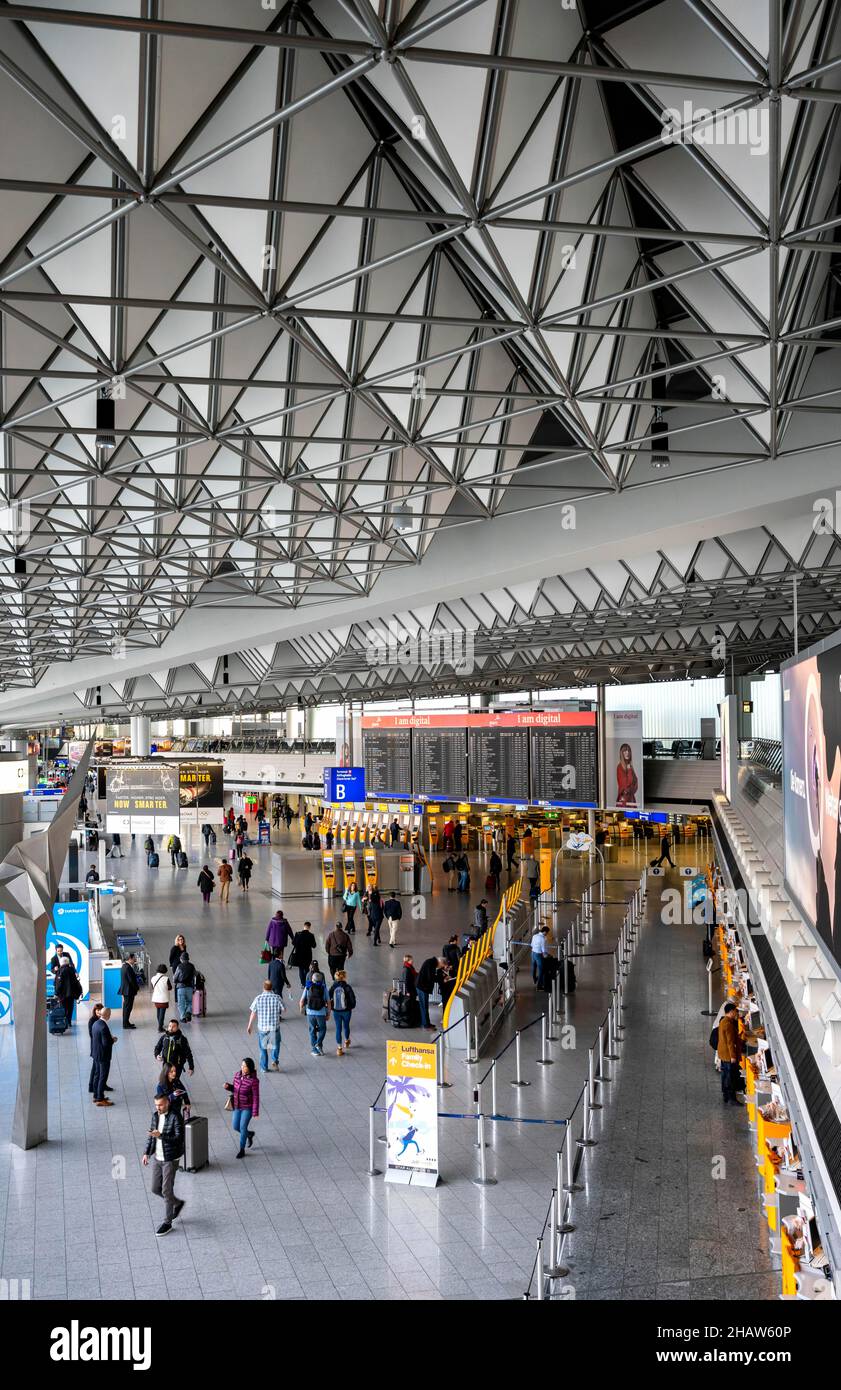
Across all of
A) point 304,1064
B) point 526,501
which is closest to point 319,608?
point 526,501

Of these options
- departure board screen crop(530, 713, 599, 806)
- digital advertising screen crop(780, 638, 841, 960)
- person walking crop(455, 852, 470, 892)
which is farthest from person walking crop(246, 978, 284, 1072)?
person walking crop(455, 852, 470, 892)

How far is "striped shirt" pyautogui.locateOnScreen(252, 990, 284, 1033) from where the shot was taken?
49.3 ft

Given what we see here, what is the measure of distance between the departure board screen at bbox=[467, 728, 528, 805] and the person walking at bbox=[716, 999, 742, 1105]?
1924cm

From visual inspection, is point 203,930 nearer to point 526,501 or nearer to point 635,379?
point 526,501

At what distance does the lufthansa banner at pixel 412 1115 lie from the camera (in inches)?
434

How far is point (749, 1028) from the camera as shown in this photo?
13.9 m

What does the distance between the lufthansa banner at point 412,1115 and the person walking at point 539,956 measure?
9.24 meters

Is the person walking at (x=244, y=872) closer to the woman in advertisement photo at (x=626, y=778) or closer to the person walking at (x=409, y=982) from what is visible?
the woman in advertisement photo at (x=626, y=778)

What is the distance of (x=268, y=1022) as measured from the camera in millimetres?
15125

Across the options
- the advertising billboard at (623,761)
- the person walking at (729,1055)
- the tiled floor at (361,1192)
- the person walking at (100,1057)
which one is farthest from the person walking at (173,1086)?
the advertising billboard at (623,761)

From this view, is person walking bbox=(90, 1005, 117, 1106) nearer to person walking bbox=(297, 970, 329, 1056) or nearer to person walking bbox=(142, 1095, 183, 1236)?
person walking bbox=(297, 970, 329, 1056)

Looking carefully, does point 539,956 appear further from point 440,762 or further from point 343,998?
point 440,762

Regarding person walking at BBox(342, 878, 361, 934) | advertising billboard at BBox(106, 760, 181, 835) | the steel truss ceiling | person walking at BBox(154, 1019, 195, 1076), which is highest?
the steel truss ceiling
